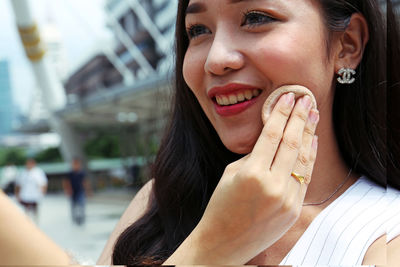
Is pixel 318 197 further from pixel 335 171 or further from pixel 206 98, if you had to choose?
pixel 206 98

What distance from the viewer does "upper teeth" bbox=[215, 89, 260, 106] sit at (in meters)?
0.47

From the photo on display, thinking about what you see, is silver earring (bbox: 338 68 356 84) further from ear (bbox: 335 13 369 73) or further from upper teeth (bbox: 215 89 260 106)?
upper teeth (bbox: 215 89 260 106)

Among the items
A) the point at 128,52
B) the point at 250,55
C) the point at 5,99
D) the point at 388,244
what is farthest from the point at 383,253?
the point at 128,52

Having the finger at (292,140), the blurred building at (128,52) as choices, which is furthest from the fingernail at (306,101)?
the blurred building at (128,52)

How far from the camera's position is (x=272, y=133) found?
0.36m

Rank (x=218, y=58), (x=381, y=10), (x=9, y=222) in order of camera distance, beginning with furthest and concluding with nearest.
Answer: (x=381, y=10) → (x=218, y=58) → (x=9, y=222)

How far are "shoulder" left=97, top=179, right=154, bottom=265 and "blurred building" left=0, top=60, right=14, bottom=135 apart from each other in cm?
22

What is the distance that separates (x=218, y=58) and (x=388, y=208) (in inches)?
11.6

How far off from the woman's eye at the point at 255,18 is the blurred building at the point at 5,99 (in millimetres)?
300

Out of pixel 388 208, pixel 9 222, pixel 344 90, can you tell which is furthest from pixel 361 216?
pixel 9 222

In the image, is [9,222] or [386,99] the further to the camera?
[386,99]

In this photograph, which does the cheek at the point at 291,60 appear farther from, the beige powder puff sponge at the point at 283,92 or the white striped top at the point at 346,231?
the white striped top at the point at 346,231

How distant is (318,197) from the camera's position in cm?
56

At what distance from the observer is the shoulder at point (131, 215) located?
600 millimetres
